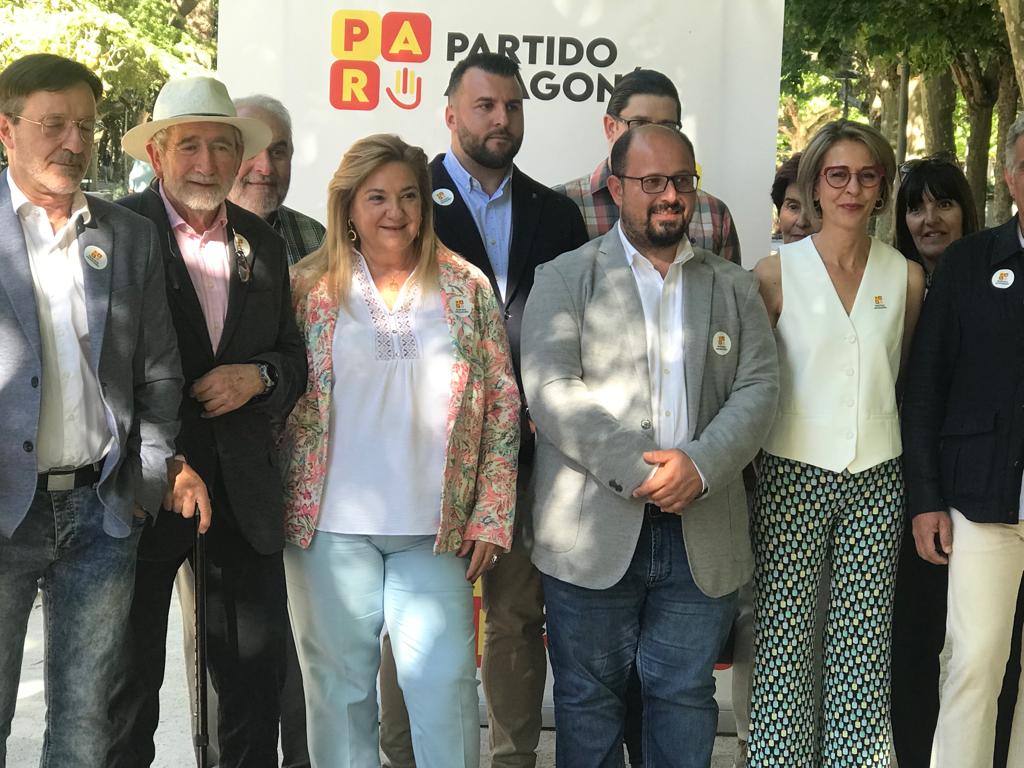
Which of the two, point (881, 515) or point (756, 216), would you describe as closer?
point (881, 515)

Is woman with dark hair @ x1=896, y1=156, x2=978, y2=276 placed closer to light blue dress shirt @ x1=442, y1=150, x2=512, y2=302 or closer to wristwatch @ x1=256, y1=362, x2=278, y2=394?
light blue dress shirt @ x1=442, y1=150, x2=512, y2=302

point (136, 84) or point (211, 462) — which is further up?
point (136, 84)

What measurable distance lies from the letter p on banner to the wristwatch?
7.14 feet

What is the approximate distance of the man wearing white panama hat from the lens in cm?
352

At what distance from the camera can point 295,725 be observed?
14.3ft

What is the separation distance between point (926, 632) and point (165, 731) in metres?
2.98

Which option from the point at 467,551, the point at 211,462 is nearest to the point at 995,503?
the point at 467,551

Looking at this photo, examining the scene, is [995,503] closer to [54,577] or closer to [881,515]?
[881,515]

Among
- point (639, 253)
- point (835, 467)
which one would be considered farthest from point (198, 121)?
point (835, 467)

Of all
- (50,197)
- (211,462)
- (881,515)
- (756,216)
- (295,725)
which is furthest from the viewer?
(756,216)

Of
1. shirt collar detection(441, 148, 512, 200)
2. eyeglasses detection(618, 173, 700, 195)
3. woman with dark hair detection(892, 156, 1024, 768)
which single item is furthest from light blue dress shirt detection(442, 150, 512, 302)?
woman with dark hair detection(892, 156, 1024, 768)

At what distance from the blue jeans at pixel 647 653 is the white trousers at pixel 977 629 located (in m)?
0.72

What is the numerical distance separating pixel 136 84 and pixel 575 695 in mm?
16588

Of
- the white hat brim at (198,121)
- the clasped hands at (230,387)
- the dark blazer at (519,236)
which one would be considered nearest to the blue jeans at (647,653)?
the dark blazer at (519,236)
